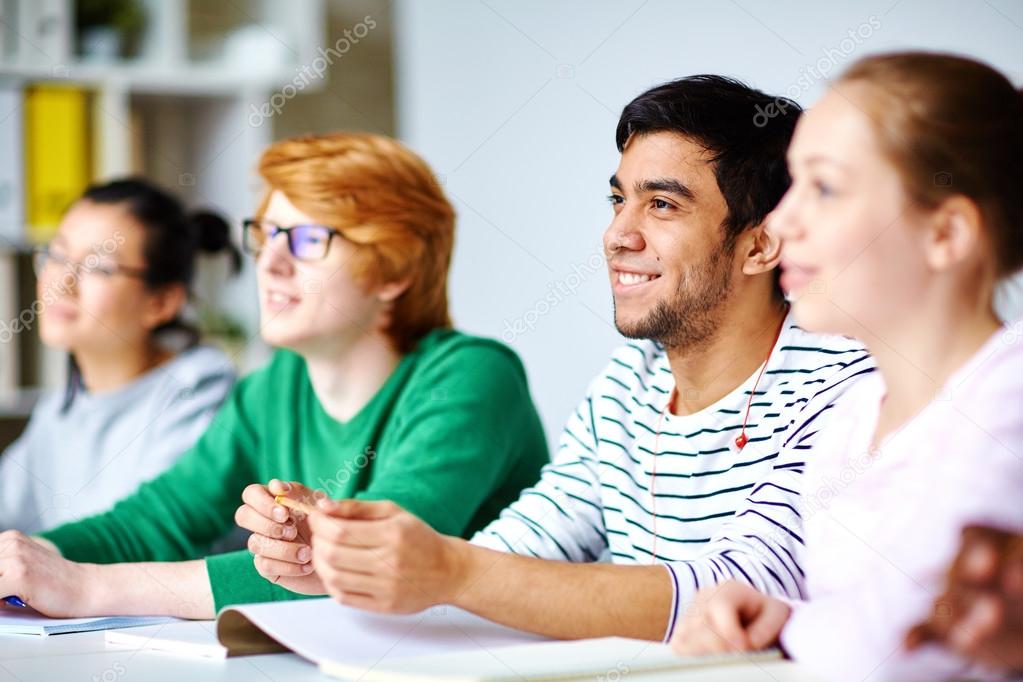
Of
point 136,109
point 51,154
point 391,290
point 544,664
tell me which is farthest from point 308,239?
point 136,109

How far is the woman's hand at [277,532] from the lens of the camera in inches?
46.9

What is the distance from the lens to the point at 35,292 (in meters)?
3.07

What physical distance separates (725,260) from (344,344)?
728 millimetres

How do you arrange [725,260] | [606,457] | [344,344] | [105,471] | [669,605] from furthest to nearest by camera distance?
[105,471] → [344,344] → [606,457] → [725,260] → [669,605]

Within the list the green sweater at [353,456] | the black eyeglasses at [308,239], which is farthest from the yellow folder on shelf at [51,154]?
the black eyeglasses at [308,239]

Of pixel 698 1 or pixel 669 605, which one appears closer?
pixel 669 605

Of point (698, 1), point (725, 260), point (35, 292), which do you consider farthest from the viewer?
point (35, 292)

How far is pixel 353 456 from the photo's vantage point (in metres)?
1.76

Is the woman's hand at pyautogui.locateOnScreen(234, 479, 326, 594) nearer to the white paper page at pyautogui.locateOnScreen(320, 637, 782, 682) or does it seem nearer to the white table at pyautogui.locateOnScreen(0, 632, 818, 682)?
the white table at pyautogui.locateOnScreen(0, 632, 818, 682)

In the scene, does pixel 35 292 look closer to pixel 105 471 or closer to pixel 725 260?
pixel 105 471

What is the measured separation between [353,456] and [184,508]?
305 millimetres

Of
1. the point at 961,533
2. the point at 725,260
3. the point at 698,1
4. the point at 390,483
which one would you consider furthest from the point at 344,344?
the point at 961,533

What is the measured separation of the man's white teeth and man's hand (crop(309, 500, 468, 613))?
44cm

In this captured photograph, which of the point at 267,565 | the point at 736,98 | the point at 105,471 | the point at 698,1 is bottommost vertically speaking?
the point at 105,471
